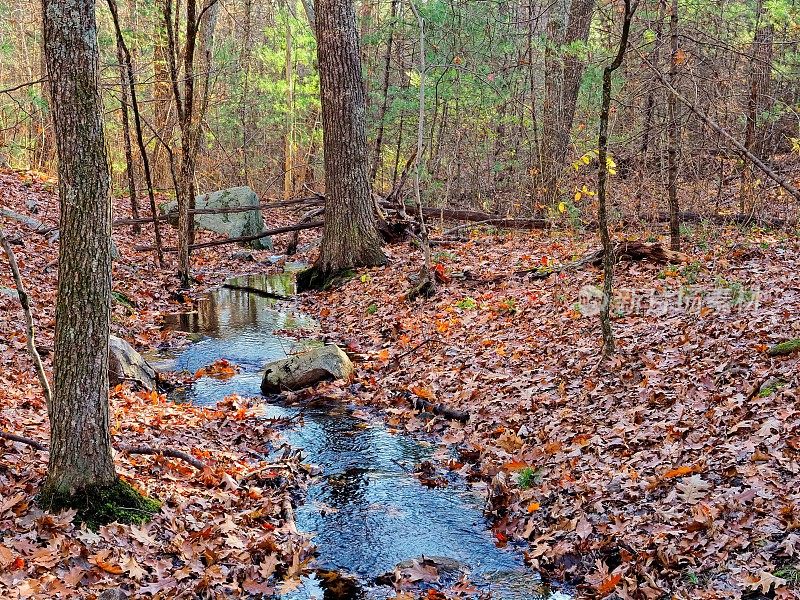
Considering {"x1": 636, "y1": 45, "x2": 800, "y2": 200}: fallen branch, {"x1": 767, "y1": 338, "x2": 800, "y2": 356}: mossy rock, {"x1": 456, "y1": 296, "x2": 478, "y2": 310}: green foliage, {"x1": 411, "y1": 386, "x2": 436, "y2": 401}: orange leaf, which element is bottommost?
{"x1": 411, "y1": 386, "x2": 436, "y2": 401}: orange leaf

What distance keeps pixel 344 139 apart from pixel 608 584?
11.0m

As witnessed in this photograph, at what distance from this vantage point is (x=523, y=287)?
449 inches

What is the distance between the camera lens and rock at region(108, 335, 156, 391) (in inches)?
351

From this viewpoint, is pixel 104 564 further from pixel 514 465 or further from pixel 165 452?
pixel 514 465

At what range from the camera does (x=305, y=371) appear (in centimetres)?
973

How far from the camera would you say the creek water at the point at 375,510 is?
5.46 meters

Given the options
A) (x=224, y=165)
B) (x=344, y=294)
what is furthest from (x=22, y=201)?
(x=224, y=165)

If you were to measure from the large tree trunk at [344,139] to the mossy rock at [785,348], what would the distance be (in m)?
8.72

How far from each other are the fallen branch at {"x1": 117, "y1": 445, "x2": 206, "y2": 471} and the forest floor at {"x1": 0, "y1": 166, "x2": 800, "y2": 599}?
11 cm

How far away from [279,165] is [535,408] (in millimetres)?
23922

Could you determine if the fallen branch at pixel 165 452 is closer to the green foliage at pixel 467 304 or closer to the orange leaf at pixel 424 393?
the orange leaf at pixel 424 393

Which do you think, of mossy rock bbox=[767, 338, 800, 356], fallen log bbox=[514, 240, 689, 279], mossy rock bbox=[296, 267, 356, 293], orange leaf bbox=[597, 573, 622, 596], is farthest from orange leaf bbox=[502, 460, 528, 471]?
mossy rock bbox=[296, 267, 356, 293]

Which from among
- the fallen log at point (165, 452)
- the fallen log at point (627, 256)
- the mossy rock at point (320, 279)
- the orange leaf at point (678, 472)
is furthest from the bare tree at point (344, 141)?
the orange leaf at point (678, 472)

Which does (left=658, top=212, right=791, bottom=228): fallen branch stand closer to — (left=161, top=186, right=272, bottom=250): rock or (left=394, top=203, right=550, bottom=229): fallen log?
(left=394, top=203, right=550, bottom=229): fallen log
